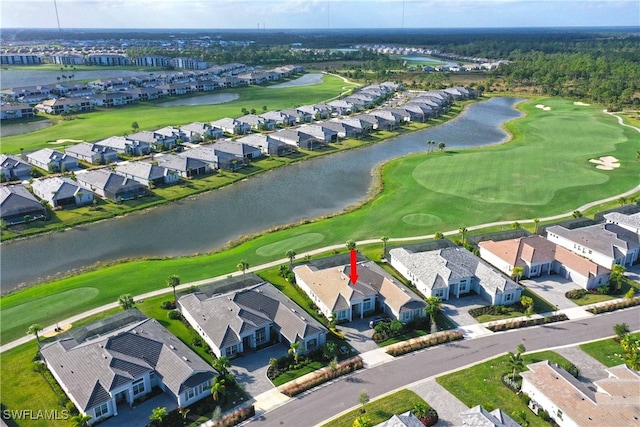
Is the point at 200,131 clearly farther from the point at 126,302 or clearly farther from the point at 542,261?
the point at 542,261

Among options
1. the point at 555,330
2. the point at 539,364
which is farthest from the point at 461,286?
the point at 539,364

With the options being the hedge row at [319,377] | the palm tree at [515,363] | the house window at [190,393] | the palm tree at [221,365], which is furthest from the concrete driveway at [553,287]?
Result: the house window at [190,393]

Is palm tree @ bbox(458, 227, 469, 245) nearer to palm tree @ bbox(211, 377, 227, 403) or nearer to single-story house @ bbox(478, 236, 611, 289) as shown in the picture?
single-story house @ bbox(478, 236, 611, 289)

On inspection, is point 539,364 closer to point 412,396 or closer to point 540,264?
point 412,396

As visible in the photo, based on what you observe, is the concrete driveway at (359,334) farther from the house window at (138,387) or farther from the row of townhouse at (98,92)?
the row of townhouse at (98,92)

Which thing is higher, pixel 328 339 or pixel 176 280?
pixel 176 280

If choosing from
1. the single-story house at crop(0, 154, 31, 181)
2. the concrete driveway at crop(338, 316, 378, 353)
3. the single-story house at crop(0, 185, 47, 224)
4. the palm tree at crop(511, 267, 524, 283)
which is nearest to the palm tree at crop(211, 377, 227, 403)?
the concrete driveway at crop(338, 316, 378, 353)
